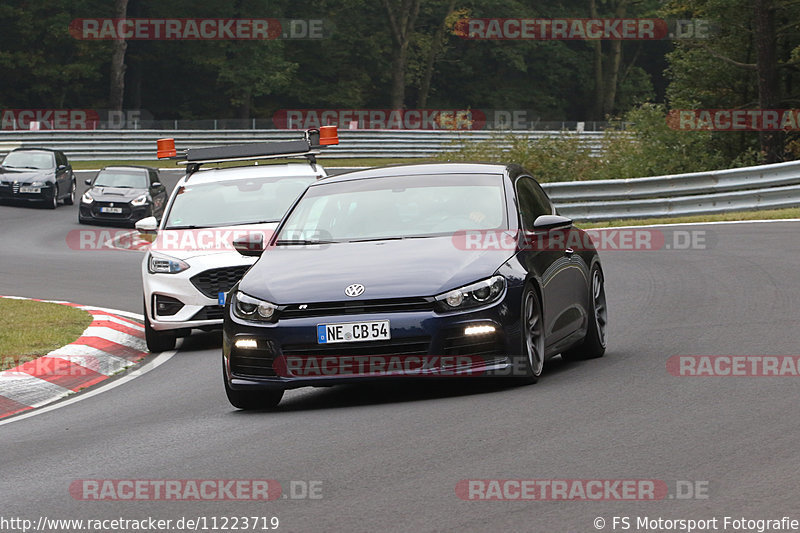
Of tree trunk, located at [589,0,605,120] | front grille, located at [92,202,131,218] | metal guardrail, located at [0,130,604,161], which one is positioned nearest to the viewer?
front grille, located at [92,202,131,218]

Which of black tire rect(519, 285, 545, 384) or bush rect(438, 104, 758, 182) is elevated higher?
bush rect(438, 104, 758, 182)

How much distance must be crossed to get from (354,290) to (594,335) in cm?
265

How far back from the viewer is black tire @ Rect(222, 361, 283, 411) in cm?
911

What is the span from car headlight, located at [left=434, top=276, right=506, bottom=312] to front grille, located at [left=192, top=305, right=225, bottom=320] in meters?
5.22

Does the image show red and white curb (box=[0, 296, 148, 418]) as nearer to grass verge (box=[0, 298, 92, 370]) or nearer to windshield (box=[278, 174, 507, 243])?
grass verge (box=[0, 298, 92, 370])

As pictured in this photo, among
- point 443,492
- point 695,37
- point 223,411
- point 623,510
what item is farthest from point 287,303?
point 695,37

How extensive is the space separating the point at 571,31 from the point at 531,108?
5.93 m

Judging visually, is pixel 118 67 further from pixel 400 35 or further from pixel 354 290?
pixel 354 290

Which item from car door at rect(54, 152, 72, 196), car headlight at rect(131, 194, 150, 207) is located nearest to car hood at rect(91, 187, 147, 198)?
car headlight at rect(131, 194, 150, 207)

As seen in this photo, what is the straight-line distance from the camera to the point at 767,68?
2967 centimetres

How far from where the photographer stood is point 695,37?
31.9 meters

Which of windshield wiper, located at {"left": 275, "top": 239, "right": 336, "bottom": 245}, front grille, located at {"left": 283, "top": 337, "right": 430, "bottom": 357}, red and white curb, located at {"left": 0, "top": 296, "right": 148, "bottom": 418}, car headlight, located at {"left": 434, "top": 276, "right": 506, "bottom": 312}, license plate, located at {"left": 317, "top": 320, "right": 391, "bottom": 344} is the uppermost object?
windshield wiper, located at {"left": 275, "top": 239, "right": 336, "bottom": 245}

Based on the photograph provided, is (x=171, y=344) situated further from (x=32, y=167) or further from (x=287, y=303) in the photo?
(x=32, y=167)

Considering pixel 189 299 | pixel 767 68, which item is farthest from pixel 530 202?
pixel 767 68
